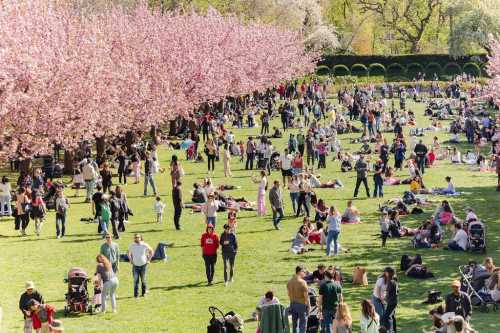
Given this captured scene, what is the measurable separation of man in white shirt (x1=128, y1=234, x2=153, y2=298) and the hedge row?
92008 millimetres

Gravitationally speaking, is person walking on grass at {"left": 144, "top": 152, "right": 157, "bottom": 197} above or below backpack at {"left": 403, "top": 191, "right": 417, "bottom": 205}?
above

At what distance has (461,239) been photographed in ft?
87.9

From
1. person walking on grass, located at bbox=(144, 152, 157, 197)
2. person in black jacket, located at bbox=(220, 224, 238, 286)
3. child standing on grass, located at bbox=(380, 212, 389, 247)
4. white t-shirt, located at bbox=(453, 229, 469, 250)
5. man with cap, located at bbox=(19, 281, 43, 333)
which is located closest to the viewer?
man with cap, located at bbox=(19, 281, 43, 333)

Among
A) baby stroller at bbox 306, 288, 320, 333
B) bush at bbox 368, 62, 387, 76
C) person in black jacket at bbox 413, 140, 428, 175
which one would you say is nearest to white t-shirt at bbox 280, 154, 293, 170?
person in black jacket at bbox 413, 140, 428, 175

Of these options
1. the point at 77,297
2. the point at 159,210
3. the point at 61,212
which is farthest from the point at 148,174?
the point at 77,297

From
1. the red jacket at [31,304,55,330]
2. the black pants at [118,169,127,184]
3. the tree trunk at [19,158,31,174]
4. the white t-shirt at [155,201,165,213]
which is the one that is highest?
the tree trunk at [19,158,31,174]

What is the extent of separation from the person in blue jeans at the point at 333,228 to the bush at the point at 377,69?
90.8 metres

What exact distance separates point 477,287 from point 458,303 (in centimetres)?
352

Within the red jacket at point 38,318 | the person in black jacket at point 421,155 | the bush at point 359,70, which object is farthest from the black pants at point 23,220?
the bush at point 359,70

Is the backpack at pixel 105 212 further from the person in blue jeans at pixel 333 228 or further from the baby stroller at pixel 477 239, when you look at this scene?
the baby stroller at pixel 477 239

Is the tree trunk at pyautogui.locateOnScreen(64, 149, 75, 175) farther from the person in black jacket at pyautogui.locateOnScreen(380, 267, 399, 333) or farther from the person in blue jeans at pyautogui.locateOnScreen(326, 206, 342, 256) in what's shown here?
the person in black jacket at pyautogui.locateOnScreen(380, 267, 399, 333)

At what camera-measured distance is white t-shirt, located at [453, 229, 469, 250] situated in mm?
26719

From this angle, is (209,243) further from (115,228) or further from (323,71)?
(323,71)

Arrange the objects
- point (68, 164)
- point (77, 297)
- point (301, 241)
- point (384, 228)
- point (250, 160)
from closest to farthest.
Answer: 1. point (77, 297)
2. point (301, 241)
3. point (384, 228)
4. point (250, 160)
5. point (68, 164)
